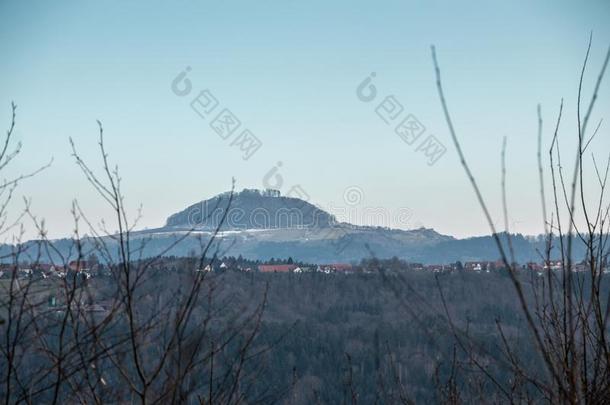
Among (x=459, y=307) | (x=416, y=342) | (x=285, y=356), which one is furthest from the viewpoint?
(x=459, y=307)

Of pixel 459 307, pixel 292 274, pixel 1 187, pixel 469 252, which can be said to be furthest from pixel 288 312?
pixel 469 252

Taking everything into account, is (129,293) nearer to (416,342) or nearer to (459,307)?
(416,342)

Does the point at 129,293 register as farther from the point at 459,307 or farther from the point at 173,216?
the point at 173,216

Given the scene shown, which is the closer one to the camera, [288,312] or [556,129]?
[556,129]

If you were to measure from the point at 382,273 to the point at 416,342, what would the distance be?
74.2m

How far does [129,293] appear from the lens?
10.9ft

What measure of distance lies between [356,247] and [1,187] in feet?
643

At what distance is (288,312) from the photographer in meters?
95.9

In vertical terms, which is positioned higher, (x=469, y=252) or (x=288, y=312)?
(x=469, y=252)

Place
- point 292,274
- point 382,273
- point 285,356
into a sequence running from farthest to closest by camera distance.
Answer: point 292,274 < point 285,356 < point 382,273

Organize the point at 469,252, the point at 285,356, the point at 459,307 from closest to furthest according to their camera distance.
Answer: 1. the point at 285,356
2. the point at 459,307
3. the point at 469,252

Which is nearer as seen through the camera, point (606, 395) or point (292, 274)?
point (606, 395)

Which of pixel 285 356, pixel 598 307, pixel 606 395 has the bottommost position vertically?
pixel 285 356

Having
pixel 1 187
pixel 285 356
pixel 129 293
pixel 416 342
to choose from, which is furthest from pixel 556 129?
pixel 416 342
